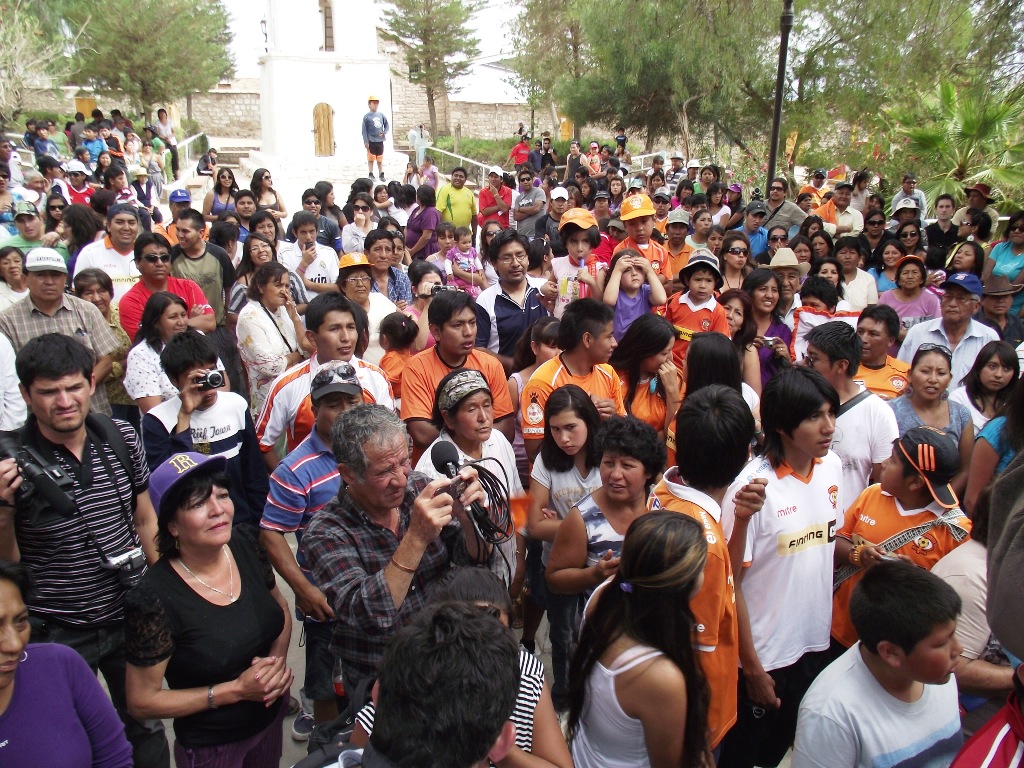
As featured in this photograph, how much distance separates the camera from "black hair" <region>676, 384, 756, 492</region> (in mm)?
2695

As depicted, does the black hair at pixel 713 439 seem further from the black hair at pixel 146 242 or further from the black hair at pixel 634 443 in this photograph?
the black hair at pixel 146 242

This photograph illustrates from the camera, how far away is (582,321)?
3912 millimetres

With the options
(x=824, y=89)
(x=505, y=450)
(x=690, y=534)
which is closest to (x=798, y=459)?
(x=690, y=534)

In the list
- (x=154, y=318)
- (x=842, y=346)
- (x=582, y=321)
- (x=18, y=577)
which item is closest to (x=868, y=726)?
(x=842, y=346)

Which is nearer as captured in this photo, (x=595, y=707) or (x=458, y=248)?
(x=595, y=707)

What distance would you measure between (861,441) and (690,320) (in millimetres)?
1634

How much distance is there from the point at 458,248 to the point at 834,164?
1323cm

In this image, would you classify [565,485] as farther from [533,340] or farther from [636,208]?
[636,208]

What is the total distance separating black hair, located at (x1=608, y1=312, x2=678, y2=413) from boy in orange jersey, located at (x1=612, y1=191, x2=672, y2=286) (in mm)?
2159

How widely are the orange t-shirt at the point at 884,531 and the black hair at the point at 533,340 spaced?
1843 millimetres

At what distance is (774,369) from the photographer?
17.2 ft

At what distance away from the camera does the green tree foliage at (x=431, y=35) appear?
41.1 meters

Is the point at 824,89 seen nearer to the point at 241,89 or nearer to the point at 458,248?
the point at 458,248

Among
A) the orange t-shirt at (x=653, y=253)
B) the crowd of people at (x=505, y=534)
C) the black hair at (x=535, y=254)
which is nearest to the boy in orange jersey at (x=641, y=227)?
the orange t-shirt at (x=653, y=253)
